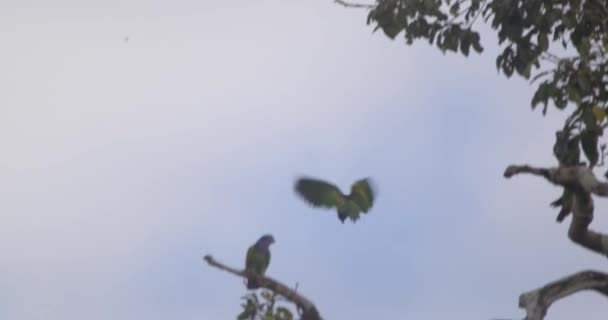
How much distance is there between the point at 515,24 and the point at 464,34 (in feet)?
1.84

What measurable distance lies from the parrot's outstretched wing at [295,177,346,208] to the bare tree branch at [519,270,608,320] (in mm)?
4285

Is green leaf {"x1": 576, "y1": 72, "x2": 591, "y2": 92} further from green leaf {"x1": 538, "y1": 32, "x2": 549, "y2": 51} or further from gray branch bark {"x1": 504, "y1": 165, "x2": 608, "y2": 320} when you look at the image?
gray branch bark {"x1": 504, "y1": 165, "x2": 608, "y2": 320}

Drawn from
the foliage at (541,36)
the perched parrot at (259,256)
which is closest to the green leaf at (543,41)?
the foliage at (541,36)

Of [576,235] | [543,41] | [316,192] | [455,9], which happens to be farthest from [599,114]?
[316,192]

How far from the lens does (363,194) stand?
11.1 meters

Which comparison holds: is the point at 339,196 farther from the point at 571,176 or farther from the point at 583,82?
the point at 571,176

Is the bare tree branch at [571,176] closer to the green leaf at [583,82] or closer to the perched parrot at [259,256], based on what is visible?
the green leaf at [583,82]

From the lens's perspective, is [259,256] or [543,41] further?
[259,256]

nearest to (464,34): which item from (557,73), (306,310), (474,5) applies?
(474,5)

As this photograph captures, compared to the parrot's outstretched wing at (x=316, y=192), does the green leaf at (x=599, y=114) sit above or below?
below

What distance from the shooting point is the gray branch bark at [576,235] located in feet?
20.2

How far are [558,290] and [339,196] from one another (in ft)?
14.7

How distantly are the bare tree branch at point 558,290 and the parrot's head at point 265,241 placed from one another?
25.8ft

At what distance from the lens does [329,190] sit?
1095cm
